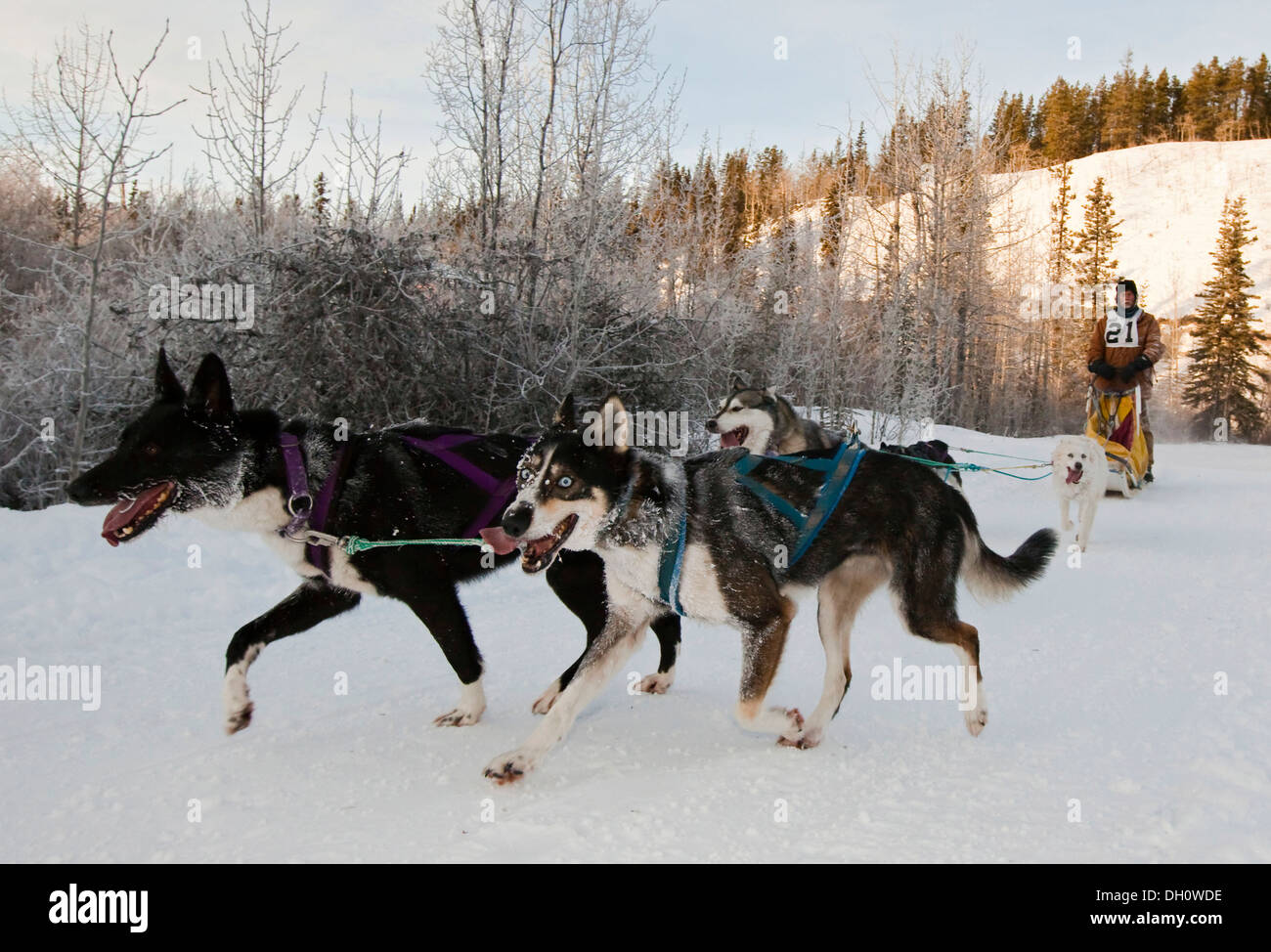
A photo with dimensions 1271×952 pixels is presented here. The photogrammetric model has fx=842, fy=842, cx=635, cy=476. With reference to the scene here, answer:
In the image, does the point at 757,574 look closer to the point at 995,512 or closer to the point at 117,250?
the point at 995,512

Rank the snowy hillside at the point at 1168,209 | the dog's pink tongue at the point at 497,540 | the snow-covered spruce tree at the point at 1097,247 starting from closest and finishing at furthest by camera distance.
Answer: the dog's pink tongue at the point at 497,540 < the snow-covered spruce tree at the point at 1097,247 < the snowy hillside at the point at 1168,209

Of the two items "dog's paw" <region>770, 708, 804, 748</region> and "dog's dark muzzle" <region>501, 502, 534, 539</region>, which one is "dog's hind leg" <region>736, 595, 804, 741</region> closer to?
"dog's paw" <region>770, 708, 804, 748</region>

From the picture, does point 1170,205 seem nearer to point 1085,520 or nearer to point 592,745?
point 1085,520

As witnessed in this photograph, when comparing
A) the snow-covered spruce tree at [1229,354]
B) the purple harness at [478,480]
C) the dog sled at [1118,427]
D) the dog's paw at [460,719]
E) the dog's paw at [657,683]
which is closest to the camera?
the dog's paw at [460,719]

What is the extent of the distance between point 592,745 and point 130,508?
211 centimetres

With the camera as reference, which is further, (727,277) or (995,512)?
(727,277)

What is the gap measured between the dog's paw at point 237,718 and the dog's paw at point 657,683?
181cm

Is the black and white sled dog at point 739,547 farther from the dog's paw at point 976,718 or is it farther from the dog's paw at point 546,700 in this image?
the dog's paw at point 546,700

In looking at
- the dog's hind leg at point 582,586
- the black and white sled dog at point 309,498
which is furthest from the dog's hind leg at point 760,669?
the black and white sled dog at point 309,498

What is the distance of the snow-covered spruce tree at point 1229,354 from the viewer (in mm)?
37500

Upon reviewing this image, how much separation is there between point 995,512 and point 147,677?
10402mm

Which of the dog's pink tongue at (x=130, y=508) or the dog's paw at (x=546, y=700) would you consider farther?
the dog's paw at (x=546, y=700)
